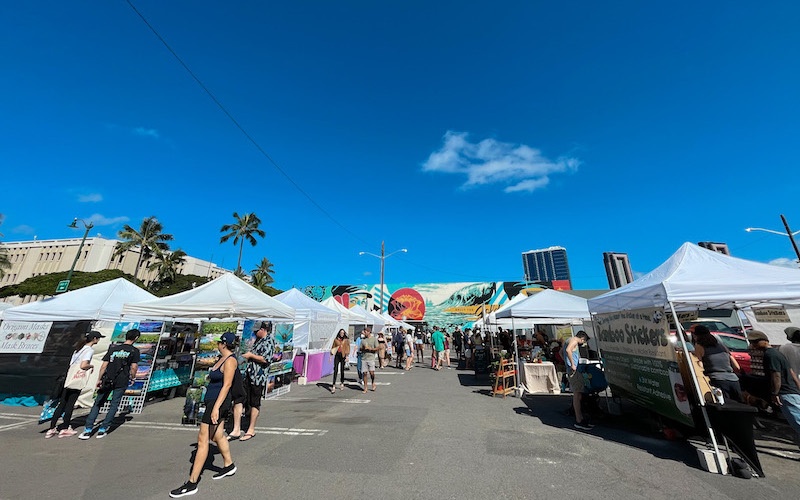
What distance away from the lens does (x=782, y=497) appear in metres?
3.42

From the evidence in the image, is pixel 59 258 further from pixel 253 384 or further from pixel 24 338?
pixel 253 384

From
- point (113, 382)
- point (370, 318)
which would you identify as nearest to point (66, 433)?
point (113, 382)

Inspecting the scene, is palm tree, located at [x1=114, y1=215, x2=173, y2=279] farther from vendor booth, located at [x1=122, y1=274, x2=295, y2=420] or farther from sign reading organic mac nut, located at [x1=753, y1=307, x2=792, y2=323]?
sign reading organic mac nut, located at [x1=753, y1=307, x2=792, y2=323]

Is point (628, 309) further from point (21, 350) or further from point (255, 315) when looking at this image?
point (21, 350)

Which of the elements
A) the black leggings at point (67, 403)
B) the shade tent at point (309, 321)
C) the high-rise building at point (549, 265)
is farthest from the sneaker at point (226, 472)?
the high-rise building at point (549, 265)

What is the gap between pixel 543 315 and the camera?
1029 centimetres

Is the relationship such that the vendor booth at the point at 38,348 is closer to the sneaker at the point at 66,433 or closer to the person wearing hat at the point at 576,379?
the sneaker at the point at 66,433

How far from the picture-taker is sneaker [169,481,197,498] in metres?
3.46

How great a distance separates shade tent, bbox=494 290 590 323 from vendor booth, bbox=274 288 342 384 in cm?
749

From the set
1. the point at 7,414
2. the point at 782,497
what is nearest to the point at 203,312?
the point at 7,414

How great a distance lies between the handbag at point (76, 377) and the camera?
5633 millimetres

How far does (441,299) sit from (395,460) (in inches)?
1832

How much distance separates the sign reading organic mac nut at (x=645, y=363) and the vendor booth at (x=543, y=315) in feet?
8.41

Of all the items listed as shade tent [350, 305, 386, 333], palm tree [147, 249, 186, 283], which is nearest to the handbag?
shade tent [350, 305, 386, 333]
